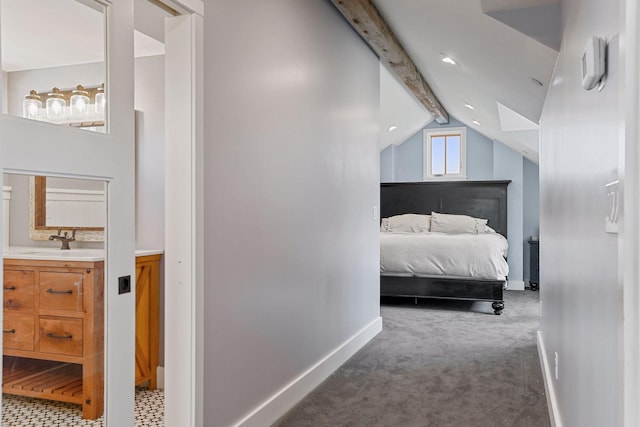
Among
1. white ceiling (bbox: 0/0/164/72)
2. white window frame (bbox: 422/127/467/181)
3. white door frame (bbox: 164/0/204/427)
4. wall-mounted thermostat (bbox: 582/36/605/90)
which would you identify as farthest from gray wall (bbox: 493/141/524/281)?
white ceiling (bbox: 0/0/164/72)

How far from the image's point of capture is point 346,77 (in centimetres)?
373

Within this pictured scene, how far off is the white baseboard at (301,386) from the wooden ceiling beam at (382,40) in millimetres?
2317

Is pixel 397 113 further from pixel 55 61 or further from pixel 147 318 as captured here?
pixel 55 61

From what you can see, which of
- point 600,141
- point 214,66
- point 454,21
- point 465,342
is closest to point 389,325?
point 465,342

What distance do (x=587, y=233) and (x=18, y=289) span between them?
1.61m

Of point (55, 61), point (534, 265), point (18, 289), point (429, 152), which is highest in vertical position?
point (429, 152)

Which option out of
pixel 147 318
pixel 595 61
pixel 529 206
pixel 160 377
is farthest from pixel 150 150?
pixel 529 206

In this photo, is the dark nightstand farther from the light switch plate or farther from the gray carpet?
the light switch plate

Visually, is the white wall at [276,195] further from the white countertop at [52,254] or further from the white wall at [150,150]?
the white wall at [150,150]

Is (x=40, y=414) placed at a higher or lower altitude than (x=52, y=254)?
lower

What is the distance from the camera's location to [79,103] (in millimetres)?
1534

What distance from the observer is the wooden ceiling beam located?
3.39 m

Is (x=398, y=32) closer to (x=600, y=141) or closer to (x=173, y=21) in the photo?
(x=173, y=21)

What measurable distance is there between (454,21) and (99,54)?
2.22 metres
